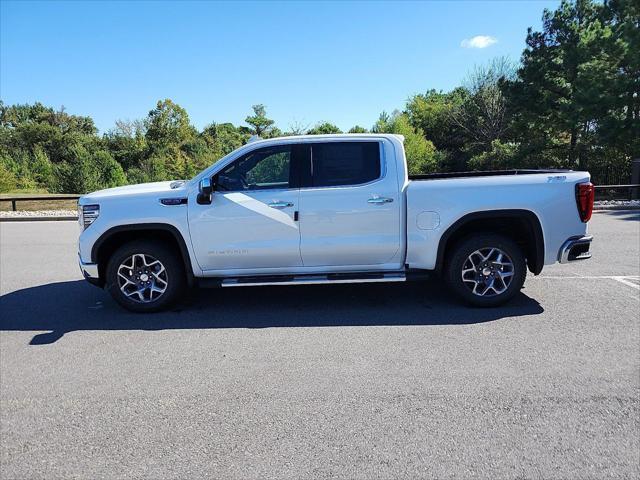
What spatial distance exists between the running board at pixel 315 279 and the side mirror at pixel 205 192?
0.92 meters

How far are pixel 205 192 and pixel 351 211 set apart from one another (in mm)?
1640

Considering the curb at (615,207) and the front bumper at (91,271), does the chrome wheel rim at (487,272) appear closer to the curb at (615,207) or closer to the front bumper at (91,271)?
the front bumper at (91,271)

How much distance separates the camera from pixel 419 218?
17.4 ft

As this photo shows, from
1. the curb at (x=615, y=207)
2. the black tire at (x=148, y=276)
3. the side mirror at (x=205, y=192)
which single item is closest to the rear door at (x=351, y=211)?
the side mirror at (x=205, y=192)

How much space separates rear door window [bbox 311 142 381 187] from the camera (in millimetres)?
5449

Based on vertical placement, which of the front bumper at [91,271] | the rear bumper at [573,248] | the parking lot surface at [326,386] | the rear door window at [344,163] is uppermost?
the rear door window at [344,163]

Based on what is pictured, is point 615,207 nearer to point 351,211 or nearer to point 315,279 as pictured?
point 351,211

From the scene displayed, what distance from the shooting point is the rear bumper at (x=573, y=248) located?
529cm

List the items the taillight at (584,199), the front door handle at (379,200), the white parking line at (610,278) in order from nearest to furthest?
the taillight at (584,199) → the front door handle at (379,200) → the white parking line at (610,278)

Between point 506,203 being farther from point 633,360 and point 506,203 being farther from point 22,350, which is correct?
point 22,350

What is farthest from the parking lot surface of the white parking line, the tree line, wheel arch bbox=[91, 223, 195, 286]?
the tree line

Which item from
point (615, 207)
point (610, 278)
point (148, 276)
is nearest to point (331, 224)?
point (148, 276)

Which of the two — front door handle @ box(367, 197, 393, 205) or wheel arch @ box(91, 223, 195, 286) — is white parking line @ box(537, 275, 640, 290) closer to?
front door handle @ box(367, 197, 393, 205)

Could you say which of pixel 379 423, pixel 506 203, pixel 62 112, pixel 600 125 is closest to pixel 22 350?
pixel 379 423
